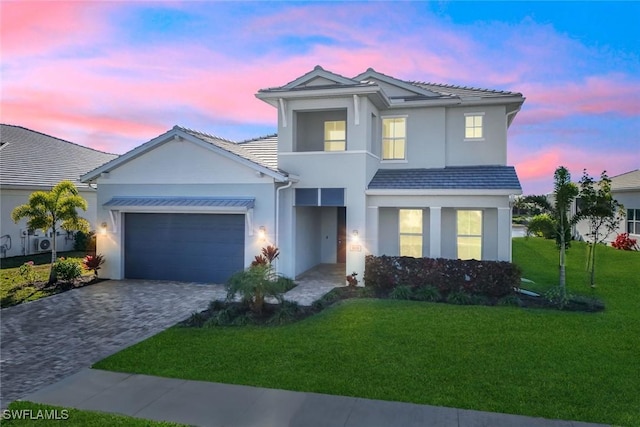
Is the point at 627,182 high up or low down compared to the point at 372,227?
up

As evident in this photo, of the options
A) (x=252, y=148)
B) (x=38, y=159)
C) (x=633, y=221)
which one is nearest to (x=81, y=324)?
(x=252, y=148)

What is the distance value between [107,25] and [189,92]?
236 inches

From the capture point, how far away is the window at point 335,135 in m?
17.3

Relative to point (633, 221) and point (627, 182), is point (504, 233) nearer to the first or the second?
point (633, 221)

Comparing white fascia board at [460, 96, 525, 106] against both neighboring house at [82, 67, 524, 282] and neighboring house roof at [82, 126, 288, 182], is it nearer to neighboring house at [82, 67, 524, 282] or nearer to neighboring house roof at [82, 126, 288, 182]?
neighboring house at [82, 67, 524, 282]

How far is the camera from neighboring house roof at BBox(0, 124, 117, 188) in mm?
21453

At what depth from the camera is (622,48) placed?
16281mm

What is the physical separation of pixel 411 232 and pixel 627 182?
2137 centimetres

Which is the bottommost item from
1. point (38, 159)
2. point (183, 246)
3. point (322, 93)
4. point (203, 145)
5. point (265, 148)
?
point (183, 246)

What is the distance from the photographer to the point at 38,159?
24.5m

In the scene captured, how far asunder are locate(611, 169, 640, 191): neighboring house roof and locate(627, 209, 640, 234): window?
1.55 metres

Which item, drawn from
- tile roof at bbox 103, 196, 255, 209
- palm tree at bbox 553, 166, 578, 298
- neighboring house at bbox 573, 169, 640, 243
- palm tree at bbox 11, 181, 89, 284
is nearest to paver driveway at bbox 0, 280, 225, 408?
palm tree at bbox 11, 181, 89, 284

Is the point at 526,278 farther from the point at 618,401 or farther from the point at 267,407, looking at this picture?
the point at 267,407

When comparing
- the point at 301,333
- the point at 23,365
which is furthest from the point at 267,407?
the point at 23,365
